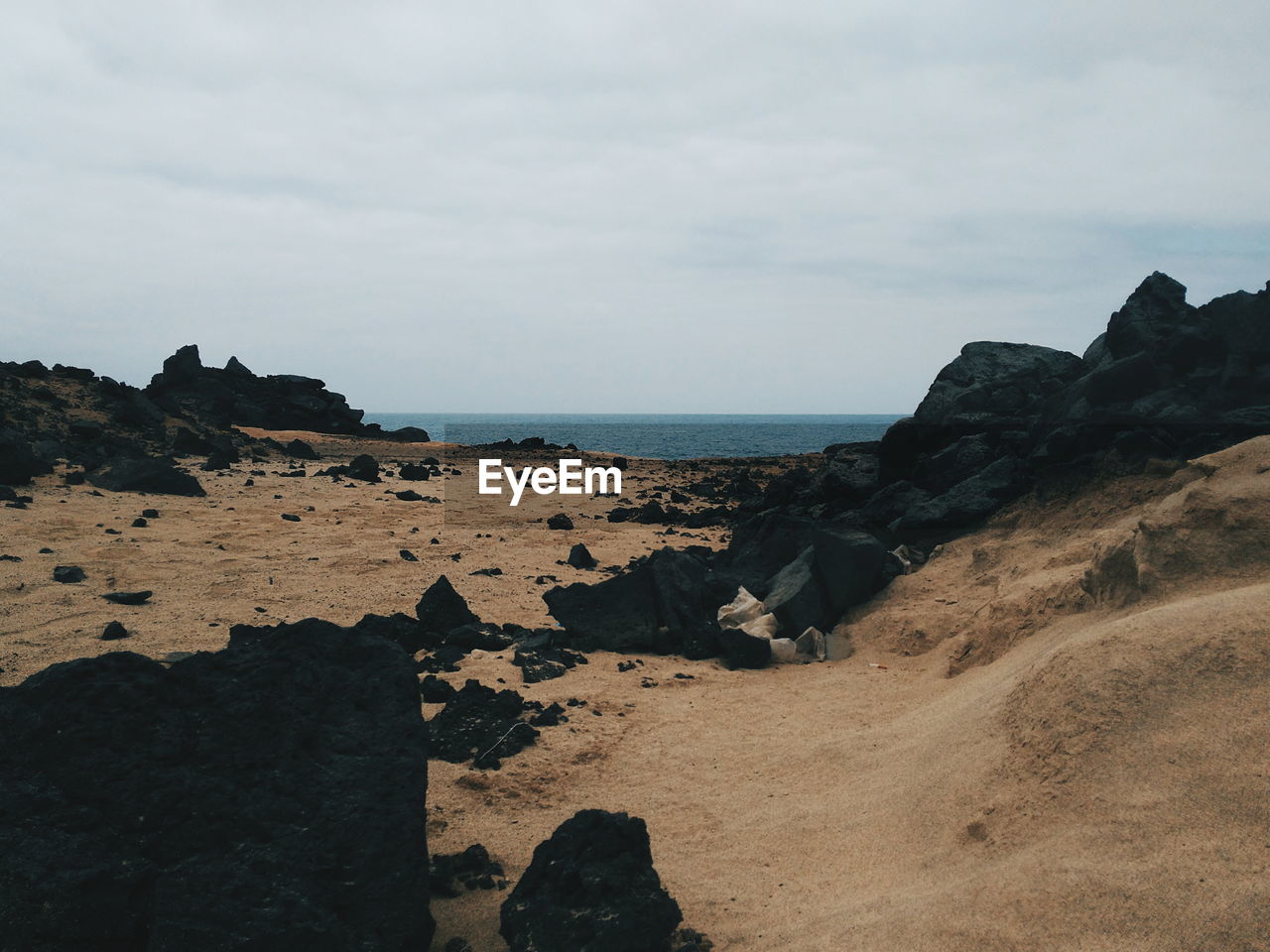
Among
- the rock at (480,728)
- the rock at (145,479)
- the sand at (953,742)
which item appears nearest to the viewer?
the sand at (953,742)

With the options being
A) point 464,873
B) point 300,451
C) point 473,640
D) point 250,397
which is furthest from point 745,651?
point 250,397

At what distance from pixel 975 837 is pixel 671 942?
153 cm

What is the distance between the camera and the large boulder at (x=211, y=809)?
119 inches

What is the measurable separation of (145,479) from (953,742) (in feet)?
47.4

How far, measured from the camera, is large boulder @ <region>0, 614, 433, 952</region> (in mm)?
3018

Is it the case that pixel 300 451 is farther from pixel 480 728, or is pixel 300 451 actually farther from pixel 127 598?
pixel 480 728

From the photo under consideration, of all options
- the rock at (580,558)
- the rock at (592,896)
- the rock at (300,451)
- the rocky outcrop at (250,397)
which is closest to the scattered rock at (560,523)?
the rock at (580,558)

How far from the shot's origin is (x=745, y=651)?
793 cm

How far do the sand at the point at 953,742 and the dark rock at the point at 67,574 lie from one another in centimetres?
11

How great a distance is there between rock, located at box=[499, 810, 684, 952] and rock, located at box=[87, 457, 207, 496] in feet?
45.0

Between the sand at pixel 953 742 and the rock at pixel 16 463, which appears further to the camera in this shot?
the rock at pixel 16 463

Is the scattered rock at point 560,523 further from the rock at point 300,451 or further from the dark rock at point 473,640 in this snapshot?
the rock at point 300,451

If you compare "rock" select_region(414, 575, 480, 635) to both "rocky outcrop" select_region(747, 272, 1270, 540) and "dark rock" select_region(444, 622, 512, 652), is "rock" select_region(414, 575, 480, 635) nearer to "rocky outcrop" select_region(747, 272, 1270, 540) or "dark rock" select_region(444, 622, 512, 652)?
"dark rock" select_region(444, 622, 512, 652)

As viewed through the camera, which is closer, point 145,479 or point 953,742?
Result: point 953,742
